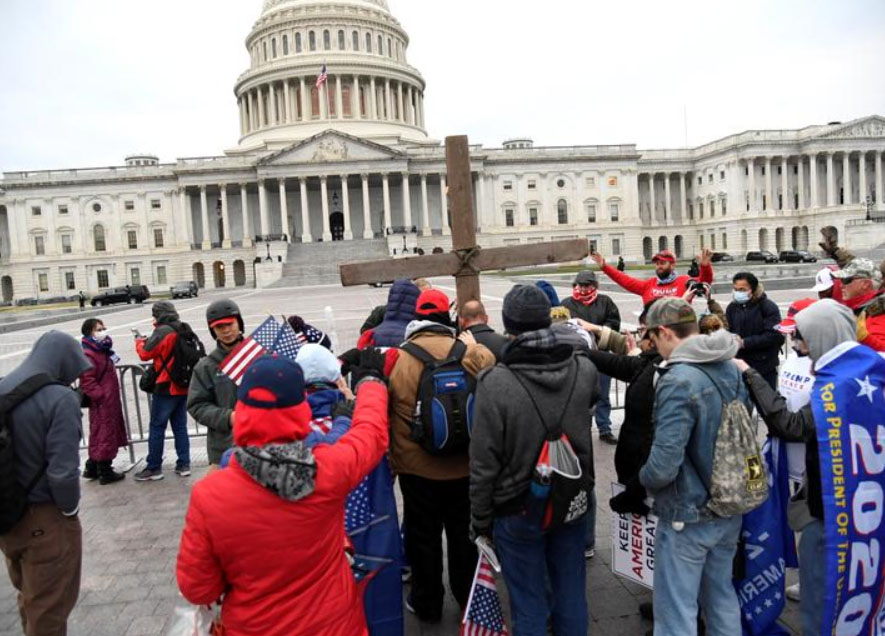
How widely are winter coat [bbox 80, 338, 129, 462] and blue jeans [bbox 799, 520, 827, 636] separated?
24.1 ft

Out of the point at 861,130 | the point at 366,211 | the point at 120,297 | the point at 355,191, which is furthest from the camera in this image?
the point at 355,191

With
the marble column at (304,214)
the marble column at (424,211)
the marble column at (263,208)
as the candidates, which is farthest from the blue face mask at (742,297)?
the marble column at (263,208)

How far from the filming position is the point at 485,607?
12.5ft

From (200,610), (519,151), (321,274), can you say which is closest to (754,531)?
(200,610)

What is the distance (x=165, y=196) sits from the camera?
75.4 metres

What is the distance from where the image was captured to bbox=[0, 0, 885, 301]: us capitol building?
73.7 m

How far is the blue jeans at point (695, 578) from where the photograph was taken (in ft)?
11.8

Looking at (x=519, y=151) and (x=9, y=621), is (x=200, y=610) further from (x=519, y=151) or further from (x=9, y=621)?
(x=519, y=151)

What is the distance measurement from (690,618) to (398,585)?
169cm

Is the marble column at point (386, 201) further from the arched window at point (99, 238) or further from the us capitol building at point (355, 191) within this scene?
the arched window at point (99, 238)

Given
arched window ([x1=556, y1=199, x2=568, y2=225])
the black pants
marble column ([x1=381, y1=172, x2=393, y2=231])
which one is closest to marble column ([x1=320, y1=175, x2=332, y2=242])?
marble column ([x1=381, y1=172, x2=393, y2=231])

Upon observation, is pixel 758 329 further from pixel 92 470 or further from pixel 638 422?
pixel 92 470

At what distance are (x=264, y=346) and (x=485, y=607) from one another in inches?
85.6

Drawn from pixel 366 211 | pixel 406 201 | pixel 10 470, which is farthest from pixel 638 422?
pixel 406 201
